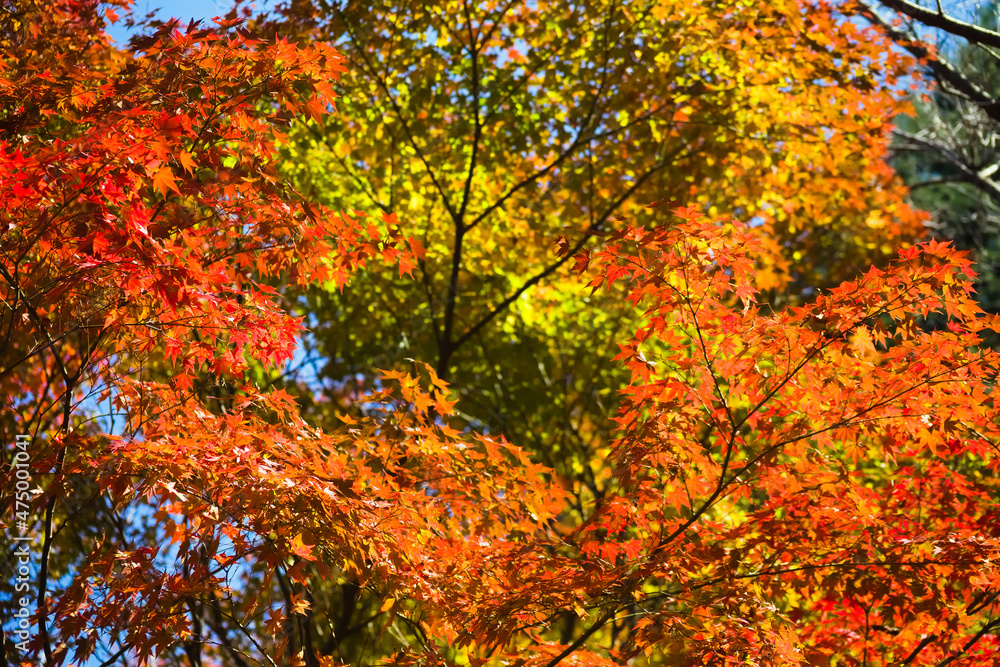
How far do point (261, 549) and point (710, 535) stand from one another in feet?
7.43

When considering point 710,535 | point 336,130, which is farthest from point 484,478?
point 336,130

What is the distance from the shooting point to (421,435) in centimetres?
416

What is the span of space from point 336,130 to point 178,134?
164 inches

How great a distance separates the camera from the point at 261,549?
3.24 metres

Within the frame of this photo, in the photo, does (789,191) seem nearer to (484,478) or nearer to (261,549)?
(484,478)

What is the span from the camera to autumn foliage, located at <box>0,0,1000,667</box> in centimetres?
324

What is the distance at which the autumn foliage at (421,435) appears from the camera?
324 centimetres

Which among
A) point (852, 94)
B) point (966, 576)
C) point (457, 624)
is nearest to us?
point (457, 624)

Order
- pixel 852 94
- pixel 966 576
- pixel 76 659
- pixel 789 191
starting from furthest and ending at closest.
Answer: pixel 789 191 < pixel 852 94 < pixel 966 576 < pixel 76 659

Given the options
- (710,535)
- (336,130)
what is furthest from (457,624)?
(336,130)

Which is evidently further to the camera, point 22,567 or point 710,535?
point 22,567

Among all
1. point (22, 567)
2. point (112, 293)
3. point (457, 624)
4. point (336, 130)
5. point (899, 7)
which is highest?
point (336, 130)

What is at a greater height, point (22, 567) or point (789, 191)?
point (789, 191)

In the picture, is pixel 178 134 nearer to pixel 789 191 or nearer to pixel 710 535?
pixel 710 535
